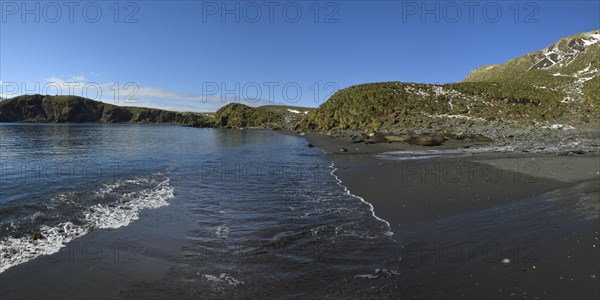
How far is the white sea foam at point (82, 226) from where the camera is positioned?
26.1 ft

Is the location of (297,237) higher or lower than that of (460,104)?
lower

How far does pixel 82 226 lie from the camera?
10156mm

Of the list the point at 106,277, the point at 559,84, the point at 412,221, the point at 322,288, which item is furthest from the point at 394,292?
the point at 559,84

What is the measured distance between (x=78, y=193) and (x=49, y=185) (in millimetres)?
2986

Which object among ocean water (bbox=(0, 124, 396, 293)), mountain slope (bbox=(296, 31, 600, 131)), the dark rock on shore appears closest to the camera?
ocean water (bbox=(0, 124, 396, 293))

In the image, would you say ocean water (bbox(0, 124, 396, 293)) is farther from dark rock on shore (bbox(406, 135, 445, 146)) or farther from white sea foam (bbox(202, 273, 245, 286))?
dark rock on shore (bbox(406, 135, 445, 146))

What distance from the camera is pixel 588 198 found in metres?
10.2

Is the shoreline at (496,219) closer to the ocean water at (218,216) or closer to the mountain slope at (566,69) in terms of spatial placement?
the ocean water at (218,216)

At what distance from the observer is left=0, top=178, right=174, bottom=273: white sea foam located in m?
7.97

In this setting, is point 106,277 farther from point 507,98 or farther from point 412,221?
point 507,98

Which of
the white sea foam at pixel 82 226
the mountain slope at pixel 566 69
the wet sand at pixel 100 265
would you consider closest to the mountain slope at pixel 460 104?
the mountain slope at pixel 566 69

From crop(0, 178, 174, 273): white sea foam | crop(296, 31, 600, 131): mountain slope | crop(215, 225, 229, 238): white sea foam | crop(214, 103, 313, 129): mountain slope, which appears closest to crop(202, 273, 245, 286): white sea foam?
crop(215, 225, 229, 238): white sea foam

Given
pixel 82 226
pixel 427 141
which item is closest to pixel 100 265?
pixel 82 226

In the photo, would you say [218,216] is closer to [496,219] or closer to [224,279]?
[224,279]
